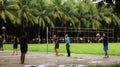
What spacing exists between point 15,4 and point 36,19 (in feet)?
16.3

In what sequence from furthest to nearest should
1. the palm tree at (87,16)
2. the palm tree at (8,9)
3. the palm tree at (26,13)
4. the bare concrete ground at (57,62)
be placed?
the palm tree at (87,16) < the palm tree at (26,13) < the palm tree at (8,9) < the bare concrete ground at (57,62)

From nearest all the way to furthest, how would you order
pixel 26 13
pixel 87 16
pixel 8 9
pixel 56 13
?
pixel 8 9, pixel 26 13, pixel 56 13, pixel 87 16

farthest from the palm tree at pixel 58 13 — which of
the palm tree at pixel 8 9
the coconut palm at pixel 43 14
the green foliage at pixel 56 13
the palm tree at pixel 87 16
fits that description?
the palm tree at pixel 8 9

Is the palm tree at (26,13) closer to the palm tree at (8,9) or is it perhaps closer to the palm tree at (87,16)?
the palm tree at (8,9)

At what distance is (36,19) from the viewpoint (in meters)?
73.0

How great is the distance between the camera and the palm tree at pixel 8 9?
69500mm

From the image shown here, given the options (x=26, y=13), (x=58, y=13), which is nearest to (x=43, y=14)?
(x=58, y=13)

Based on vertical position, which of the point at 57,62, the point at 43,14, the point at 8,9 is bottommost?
the point at 57,62

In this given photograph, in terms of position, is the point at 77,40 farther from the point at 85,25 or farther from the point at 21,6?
the point at 21,6

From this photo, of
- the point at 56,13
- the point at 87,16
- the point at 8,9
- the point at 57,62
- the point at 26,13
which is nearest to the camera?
the point at 57,62

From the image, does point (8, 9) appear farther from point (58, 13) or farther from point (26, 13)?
point (58, 13)

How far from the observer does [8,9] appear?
71562 millimetres

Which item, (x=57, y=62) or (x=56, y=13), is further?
(x=56, y=13)

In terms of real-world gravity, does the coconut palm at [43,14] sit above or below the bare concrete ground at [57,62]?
above
